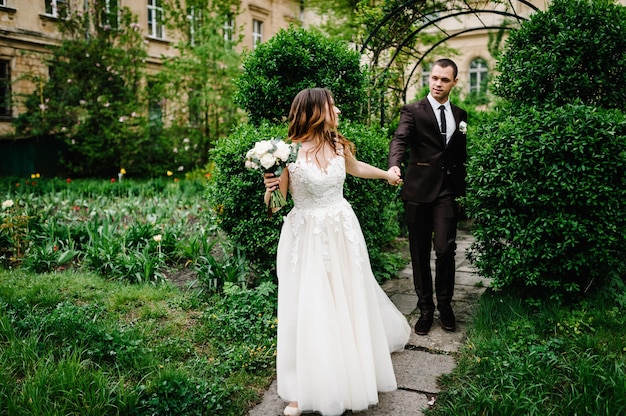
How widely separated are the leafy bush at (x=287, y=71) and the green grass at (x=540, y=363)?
9.26 ft

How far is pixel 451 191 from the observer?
14.5 ft

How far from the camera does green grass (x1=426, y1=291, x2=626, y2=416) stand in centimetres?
304

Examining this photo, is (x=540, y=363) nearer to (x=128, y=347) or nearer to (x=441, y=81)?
(x=441, y=81)

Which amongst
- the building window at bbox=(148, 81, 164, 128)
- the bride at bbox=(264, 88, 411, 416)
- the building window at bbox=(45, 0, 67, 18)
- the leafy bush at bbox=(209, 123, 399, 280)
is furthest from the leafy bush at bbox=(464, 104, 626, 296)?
the building window at bbox=(45, 0, 67, 18)

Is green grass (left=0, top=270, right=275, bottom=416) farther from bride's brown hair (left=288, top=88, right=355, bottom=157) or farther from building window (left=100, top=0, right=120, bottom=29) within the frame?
building window (left=100, top=0, right=120, bottom=29)

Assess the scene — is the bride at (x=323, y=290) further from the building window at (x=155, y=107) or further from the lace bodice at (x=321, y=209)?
the building window at (x=155, y=107)

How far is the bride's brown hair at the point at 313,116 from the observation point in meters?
3.23

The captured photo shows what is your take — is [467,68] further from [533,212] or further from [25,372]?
[25,372]

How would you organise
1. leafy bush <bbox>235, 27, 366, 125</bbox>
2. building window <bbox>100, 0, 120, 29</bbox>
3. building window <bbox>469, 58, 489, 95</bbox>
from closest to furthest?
leafy bush <bbox>235, 27, 366, 125</bbox>
building window <bbox>100, 0, 120, 29</bbox>
building window <bbox>469, 58, 489, 95</bbox>

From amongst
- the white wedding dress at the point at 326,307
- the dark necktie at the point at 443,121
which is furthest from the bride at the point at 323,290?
the dark necktie at the point at 443,121

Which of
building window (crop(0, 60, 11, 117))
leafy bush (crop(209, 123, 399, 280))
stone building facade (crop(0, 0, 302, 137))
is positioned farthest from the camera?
building window (crop(0, 60, 11, 117))

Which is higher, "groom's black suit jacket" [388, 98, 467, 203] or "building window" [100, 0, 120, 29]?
"building window" [100, 0, 120, 29]

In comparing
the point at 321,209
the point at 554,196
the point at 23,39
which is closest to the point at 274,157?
the point at 321,209

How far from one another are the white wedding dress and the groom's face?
1436 millimetres
